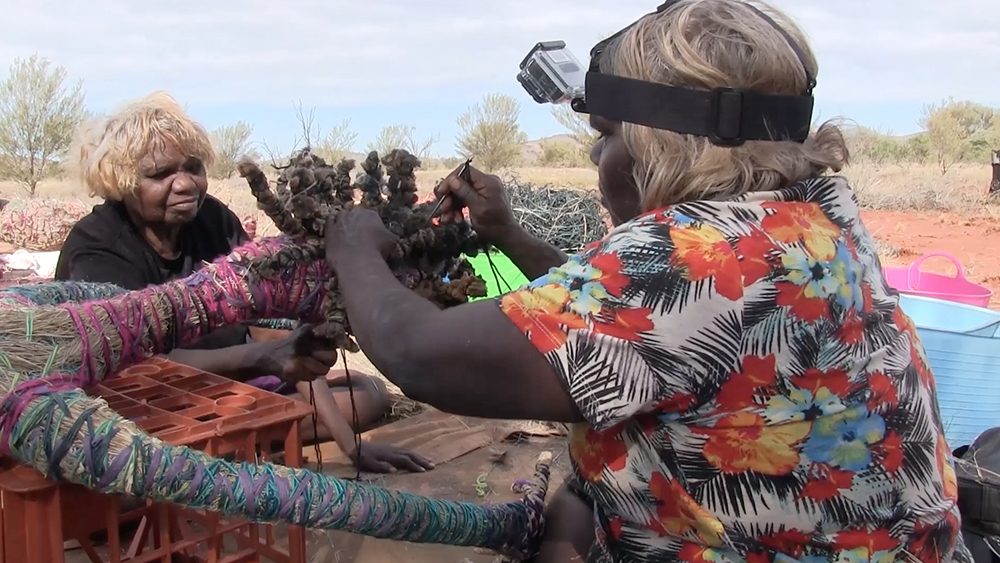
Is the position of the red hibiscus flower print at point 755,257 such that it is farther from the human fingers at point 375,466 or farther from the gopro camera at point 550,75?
the human fingers at point 375,466

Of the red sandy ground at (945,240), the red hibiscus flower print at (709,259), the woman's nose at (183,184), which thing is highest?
the red hibiscus flower print at (709,259)

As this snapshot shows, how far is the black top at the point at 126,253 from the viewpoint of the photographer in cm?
311

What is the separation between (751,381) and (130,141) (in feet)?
9.09

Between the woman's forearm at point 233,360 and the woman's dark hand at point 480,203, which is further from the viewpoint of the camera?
the woman's forearm at point 233,360

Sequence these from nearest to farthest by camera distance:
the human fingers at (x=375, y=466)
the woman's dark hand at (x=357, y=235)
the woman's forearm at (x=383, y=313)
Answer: the woman's forearm at (x=383, y=313), the woman's dark hand at (x=357, y=235), the human fingers at (x=375, y=466)

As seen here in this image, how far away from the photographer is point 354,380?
13.3 feet

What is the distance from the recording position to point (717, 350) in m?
1.34

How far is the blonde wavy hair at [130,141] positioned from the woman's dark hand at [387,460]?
145cm

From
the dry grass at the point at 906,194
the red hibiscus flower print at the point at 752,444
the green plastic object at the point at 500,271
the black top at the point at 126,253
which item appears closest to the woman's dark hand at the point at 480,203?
the red hibiscus flower print at the point at 752,444

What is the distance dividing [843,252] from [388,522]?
1186 mm

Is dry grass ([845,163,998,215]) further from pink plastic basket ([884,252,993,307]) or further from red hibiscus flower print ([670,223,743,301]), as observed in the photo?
red hibiscus flower print ([670,223,743,301])

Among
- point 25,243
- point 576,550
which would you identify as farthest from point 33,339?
point 25,243

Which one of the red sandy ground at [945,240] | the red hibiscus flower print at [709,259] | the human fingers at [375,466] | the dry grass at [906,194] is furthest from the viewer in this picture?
the dry grass at [906,194]


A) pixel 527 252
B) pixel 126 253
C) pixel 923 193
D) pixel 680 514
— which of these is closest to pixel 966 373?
pixel 527 252
